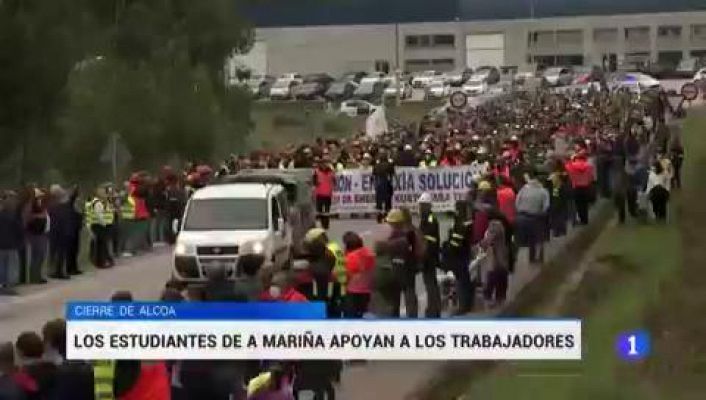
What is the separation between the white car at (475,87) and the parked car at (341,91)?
A: 6.48 metres

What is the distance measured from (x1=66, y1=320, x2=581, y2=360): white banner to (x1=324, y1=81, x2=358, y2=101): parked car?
233ft

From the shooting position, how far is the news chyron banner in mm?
7996

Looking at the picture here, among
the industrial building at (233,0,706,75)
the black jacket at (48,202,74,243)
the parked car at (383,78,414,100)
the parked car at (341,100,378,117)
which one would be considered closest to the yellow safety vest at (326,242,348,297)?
the black jacket at (48,202,74,243)

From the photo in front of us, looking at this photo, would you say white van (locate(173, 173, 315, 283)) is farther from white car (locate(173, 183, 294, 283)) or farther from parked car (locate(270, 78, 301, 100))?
parked car (locate(270, 78, 301, 100))

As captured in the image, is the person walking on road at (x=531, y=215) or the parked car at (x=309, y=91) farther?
the parked car at (x=309, y=91)

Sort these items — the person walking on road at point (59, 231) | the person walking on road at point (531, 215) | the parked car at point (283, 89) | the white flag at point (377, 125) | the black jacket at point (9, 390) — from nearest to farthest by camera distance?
the black jacket at point (9, 390), the person walking on road at point (531, 215), the person walking on road at point (59, 231), the white flag at point (377, 125), the parked car at point (283, 89)

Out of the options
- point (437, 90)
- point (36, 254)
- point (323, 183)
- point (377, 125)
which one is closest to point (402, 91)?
point (437, 90)

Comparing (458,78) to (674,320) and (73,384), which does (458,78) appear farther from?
(674,320)

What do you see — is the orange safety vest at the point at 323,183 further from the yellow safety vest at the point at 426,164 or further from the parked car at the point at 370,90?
the parked car at the point at 370,90

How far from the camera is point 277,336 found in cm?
830

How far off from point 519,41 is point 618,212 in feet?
260

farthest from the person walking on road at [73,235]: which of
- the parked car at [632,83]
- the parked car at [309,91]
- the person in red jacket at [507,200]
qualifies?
the parked car at [309,91]

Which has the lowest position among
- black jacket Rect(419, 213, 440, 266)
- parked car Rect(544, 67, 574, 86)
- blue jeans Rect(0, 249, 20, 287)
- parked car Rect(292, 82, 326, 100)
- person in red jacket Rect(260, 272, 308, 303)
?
parked car Rect(292, 82, 326, 100)

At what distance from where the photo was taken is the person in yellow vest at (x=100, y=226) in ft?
75.9
